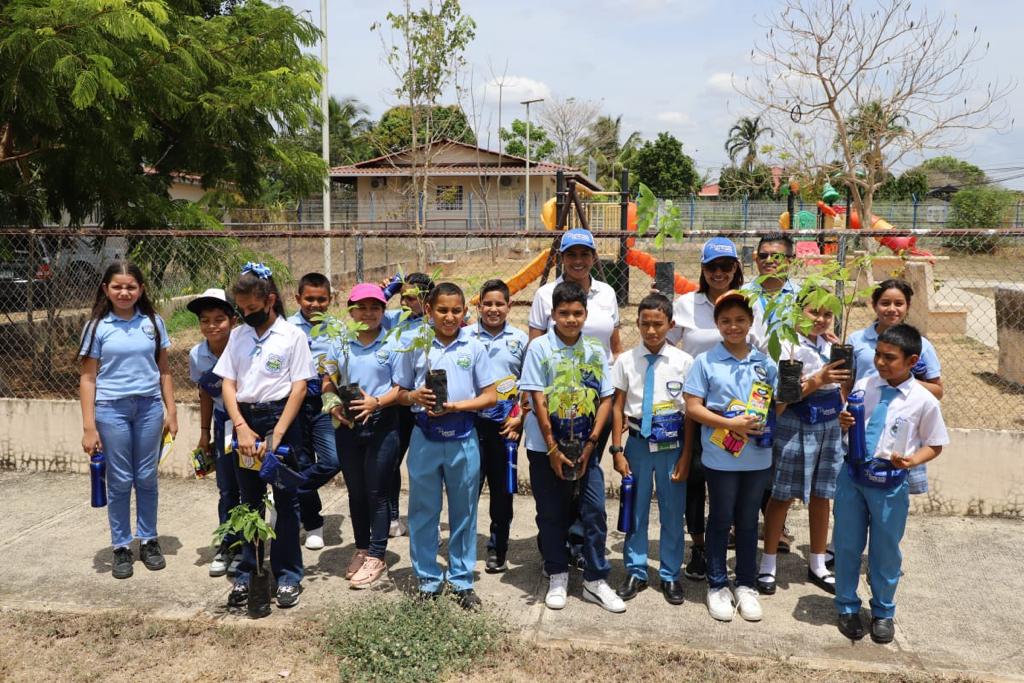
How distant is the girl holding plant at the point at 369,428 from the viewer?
421 cm

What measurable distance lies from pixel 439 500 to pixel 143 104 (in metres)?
5.37

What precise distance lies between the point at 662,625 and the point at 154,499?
116 inches

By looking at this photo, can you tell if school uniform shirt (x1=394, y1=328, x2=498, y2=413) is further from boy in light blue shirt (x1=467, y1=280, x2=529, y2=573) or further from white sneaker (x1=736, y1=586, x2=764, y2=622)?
white sneaker (x1=736, y1=586, x2=764, y2=622)

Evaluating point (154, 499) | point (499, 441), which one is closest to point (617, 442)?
point (499, 441)

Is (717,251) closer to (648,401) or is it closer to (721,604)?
(648,401)

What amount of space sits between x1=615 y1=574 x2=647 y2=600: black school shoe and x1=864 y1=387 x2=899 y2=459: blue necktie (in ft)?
4.32

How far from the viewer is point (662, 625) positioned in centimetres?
387

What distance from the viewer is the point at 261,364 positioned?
13.0 feet

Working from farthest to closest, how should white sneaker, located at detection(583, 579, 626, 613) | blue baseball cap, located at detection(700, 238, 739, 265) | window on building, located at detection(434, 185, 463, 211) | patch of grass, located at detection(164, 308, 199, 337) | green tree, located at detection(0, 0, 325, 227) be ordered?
window on building, located at detection(434, 185, 463, 211), patch of grass, located at detection(164, 308, 199, 337), green tree, located at detection(0, 0, 325, 227), blue baseball cap, located at detection(700, 238, 739, 265), white sneaker, located at detection(583, 579, 626, 613)

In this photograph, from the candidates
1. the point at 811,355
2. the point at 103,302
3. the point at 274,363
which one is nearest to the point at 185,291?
the point at 103,302

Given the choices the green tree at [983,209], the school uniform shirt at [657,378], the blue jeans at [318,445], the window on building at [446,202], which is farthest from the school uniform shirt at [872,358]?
the green tree at [983,209]

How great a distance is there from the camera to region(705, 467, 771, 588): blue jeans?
153 inches

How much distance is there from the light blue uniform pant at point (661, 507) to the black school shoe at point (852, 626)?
0.79 m

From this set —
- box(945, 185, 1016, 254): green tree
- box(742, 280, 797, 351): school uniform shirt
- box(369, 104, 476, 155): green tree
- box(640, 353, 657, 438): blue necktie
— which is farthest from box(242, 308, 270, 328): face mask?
box(945, 185, 1016, 254): green tree
